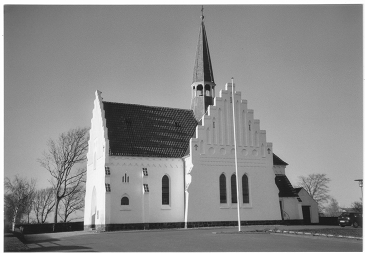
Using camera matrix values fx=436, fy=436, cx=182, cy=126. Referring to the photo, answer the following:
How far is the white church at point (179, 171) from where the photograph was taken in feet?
109

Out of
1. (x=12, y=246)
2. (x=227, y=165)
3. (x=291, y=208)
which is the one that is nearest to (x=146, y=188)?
(x=227, y=165)

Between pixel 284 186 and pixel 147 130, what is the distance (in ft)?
42.4

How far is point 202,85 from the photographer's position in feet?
132

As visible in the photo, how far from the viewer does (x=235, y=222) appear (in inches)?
1342

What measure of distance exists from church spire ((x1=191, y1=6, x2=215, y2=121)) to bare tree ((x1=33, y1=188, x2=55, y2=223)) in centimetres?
1754

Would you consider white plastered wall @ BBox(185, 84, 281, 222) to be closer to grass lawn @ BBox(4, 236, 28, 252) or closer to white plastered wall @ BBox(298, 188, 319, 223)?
white plastered wall @ BBox(298, 188, 319, 223)

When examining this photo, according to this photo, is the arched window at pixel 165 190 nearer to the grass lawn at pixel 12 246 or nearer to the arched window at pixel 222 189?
the arched window at pixel 222 189

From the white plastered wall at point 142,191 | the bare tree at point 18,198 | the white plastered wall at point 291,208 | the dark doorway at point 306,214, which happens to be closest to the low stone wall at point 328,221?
the dark doorway at point 306,214

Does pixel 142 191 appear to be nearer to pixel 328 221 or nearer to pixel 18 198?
pixel 18 198

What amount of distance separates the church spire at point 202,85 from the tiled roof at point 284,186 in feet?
29.3

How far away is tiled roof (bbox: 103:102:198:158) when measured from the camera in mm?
34281

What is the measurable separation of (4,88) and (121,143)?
13.5 meters

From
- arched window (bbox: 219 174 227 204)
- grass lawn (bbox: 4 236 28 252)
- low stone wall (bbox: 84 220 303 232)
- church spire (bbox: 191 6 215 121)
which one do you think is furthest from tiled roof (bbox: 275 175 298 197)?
grass lawn (bbox: 4 236 28 252)

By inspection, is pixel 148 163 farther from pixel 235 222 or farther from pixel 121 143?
pixel 235 222
